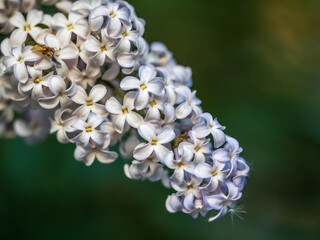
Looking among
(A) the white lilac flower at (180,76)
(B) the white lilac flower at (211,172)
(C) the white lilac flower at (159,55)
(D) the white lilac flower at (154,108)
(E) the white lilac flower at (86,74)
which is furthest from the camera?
(C) the white lilac flower at (159,55)

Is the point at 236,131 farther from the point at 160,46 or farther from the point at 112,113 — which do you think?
the point at 112,113

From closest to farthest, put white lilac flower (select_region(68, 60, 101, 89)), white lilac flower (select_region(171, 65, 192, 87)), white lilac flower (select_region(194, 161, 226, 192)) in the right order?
white lilac flower (select_region(194, 161, 226, 192)), white lilac flower (select_region(68, 60, 101, 89)), white lilac flower (select_region(171, 65, 192, 87))

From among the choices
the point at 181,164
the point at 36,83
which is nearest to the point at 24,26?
the point at 36,83

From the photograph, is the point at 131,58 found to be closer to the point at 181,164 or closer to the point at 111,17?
the point at 111,17

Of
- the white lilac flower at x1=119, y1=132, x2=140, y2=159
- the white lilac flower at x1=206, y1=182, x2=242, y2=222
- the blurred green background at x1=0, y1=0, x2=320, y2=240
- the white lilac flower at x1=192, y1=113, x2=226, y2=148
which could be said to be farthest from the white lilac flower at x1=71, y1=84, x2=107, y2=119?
the blurred green background at x1=0, y1=0, x2=320, y2=240

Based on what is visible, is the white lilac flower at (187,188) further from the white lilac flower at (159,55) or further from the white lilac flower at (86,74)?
the white lilac flower at (159,55)

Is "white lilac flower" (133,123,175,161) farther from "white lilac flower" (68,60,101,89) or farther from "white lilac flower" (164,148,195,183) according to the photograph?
"white lilac flower" (68,60,101,89)

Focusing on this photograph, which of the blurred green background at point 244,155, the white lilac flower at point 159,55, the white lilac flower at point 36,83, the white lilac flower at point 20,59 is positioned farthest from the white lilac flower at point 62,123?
the blurred green background at point 244,155
